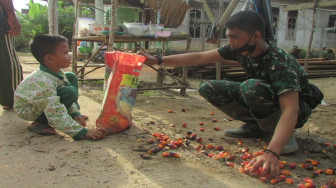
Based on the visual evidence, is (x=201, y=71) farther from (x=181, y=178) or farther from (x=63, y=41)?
(x=181, y=178)

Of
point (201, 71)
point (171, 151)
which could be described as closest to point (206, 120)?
point (171, 151)

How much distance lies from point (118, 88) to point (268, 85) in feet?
4.20

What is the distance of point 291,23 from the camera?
50.2 feet

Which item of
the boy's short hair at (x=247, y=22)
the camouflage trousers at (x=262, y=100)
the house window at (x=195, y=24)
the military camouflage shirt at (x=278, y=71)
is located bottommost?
the camouflage trousers at (x=262, y=100)

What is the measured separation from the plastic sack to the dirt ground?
17cm

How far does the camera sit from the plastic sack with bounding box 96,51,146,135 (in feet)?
8.17

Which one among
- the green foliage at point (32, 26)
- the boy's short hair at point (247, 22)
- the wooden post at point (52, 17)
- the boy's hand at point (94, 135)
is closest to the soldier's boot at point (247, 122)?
the boy's short hair at point (247, 22)

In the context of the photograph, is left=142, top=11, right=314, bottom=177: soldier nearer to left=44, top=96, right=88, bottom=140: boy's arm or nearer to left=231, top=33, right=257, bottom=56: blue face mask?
left=231, top=33, right=257, bottom=56: blue face mask

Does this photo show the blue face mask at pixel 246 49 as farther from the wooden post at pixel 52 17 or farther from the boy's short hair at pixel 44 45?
the wooden post at pixel 52 17

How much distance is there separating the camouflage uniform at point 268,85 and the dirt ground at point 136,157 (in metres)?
0.40

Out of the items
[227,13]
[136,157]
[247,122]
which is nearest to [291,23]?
[227,13]

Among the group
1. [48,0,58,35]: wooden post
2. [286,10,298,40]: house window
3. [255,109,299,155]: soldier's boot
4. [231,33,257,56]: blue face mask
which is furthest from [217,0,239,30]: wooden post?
[286,10,298,40]: house window

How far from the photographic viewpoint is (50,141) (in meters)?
2.38

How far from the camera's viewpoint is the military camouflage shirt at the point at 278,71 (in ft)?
6.48
